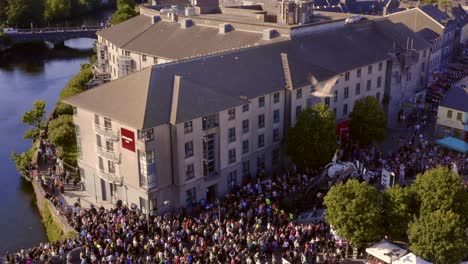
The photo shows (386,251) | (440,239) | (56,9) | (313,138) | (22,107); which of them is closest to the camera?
(440,239)

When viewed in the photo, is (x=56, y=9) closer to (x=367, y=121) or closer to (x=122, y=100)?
(x=122, y=100)

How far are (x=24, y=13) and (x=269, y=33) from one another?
118 meters

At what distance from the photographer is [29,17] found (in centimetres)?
16925

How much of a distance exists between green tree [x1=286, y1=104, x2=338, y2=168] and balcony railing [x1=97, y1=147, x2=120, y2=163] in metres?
20.0

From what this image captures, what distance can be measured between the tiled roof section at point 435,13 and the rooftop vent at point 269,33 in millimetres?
46470

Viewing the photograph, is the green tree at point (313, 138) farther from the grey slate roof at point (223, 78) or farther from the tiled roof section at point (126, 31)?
the tiled roof section at point (126, 31)

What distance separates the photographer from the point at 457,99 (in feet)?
239

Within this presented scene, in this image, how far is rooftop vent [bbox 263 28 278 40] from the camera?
75812mm

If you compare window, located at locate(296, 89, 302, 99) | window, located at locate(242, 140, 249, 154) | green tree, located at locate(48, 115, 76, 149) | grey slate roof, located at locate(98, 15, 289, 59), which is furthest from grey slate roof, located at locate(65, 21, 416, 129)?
green tree, located at locate(48, 115, 76, 149)

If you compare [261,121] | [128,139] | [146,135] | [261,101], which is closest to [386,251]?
[146,135]

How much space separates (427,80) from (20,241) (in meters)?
73.1

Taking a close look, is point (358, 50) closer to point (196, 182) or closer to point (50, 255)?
point (196, 182)

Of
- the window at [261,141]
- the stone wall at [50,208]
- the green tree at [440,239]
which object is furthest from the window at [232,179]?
the green tree at [440,239]

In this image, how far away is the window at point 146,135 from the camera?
50316mm
